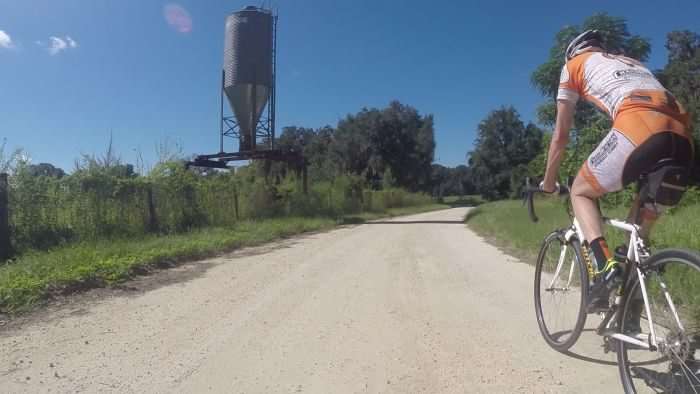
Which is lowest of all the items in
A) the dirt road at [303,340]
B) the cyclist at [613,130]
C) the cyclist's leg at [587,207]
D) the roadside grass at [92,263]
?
the dirt road at [303,340]

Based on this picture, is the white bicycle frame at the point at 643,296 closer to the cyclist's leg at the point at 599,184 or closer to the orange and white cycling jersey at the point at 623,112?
the cyclist's leg at the point at 599,184

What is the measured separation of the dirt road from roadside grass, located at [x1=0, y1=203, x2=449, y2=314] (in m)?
0.38

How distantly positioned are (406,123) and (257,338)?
56.3m

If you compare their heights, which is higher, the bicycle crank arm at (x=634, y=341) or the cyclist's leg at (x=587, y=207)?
the cyclist's leg at (x=587, y=207)

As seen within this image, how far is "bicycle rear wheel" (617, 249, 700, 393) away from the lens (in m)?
2.02

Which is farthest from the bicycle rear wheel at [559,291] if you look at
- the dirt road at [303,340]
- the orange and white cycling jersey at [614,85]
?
the orange and white cycling jersey at [614,85]

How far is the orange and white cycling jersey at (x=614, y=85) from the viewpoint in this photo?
2.33m

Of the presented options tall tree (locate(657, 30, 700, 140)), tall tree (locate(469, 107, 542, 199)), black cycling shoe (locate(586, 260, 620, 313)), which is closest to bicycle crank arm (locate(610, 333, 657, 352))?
black cycling shoe (locate(586, 260, 620, 313))

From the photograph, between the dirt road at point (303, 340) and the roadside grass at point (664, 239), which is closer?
the roadside grass at point (664, 239)

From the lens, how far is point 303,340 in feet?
11.5

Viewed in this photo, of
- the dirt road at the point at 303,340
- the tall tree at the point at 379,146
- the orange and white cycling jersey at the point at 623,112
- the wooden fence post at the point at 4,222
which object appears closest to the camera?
the orange and white cycling jersey at the point at 623,112

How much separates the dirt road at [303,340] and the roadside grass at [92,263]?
1.26 ft

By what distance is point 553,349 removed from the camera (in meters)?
3.13

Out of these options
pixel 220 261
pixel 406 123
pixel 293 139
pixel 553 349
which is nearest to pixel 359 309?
pixel 553 349
